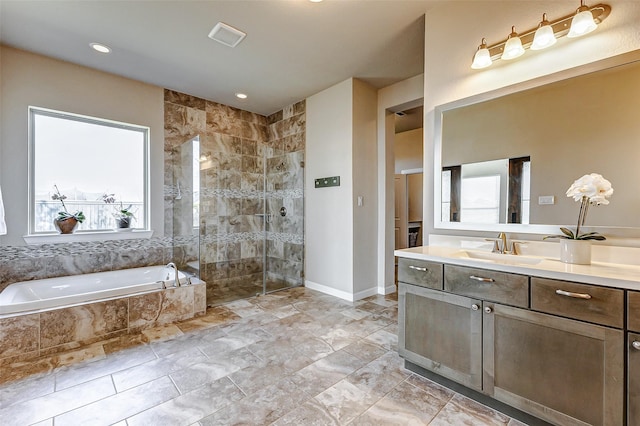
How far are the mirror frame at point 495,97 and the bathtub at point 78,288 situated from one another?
2.72 meters

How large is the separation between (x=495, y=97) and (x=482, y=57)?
0.95ft

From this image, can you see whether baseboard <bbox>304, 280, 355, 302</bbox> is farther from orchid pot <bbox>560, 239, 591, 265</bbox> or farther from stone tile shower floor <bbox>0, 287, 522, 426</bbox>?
orchid pot <bbox>560, 239, 591, 265</bbox>

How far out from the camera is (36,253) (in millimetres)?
2834

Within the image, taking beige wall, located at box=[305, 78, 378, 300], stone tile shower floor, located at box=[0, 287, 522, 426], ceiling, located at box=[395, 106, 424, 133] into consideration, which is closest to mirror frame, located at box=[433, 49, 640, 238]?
stone tile shower floor, located at box=[0, 287, 522, 426]

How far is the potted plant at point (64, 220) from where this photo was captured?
2949mm

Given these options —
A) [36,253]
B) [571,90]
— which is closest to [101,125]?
[36,253]

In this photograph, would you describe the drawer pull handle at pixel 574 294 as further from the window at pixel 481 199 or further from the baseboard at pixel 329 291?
the baseboard at pixel 329 291

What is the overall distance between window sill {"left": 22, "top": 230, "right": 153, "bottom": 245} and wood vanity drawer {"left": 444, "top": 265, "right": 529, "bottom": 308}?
357 cm

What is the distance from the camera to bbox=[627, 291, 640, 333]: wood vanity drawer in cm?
112

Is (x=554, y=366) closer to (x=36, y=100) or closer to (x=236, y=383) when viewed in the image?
(x=236, y=383)

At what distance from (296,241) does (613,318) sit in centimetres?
342

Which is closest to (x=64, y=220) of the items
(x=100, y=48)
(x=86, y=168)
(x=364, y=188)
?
(x=86, y=168)

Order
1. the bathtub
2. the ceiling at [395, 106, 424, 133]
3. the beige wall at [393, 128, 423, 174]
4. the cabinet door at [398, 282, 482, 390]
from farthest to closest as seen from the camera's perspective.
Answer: the beige wall at [393, 128, 423, 174]
the ceiling at [395, 106, 424, 133]
the bathtub
the cabinet door at [398, 282, 482, 390]

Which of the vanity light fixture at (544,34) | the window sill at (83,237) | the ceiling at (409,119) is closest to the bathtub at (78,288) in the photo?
the window sill at (83,237)
